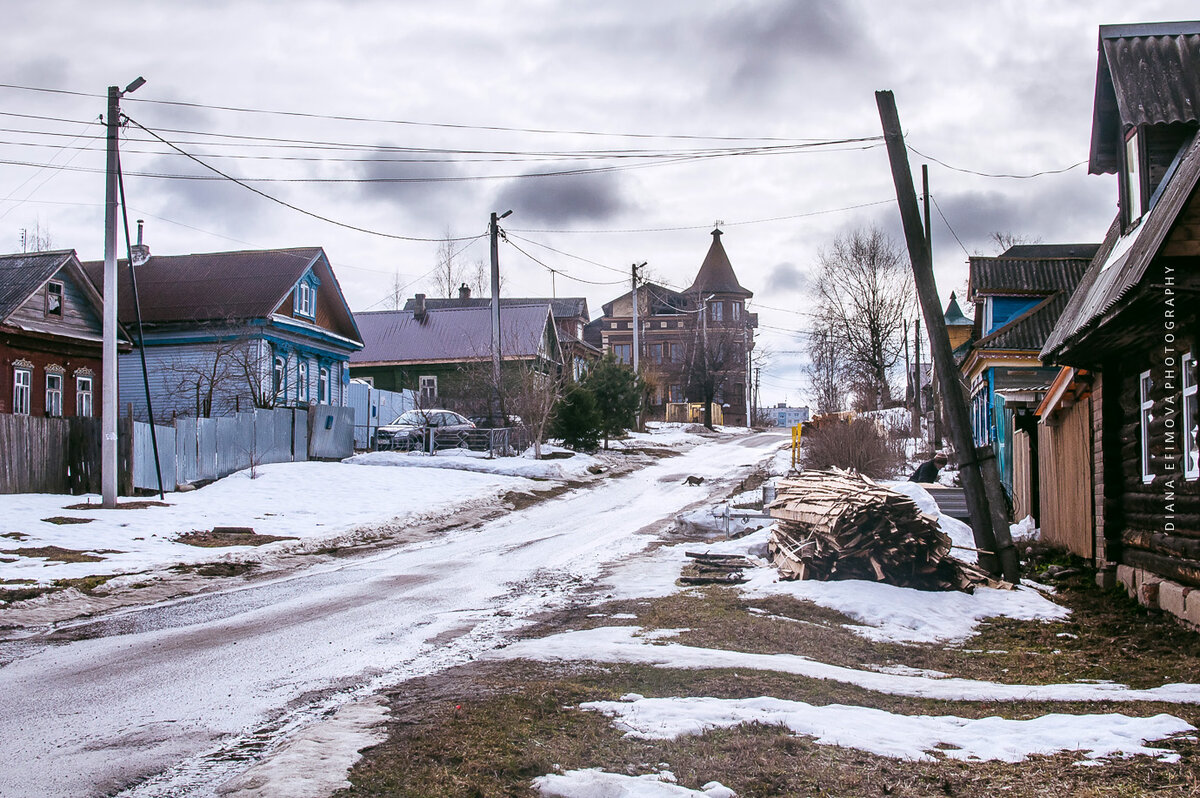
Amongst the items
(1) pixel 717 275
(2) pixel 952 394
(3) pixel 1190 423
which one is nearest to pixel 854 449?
(2) pixel 952 394

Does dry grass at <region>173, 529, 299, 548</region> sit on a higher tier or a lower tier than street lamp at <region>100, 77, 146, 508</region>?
lower

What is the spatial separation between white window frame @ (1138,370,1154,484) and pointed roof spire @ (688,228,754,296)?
77210 millimetres

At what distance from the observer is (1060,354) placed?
36.3 feet

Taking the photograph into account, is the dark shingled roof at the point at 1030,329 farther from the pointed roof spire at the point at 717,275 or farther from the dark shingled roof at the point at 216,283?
the pointed roof spire at the point at 717,275

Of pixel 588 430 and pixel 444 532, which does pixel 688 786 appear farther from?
pixel 588 430

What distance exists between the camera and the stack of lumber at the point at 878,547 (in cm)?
1060

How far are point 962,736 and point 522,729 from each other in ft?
8.17

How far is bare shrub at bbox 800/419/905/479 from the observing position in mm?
25125

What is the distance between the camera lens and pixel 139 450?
1961 cm

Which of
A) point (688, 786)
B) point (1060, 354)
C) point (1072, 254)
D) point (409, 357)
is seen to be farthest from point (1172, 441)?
point (409, 357)

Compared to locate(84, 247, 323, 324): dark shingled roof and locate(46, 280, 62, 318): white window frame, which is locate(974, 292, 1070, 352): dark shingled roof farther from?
locate(46, 280, 62, 318): white window frame

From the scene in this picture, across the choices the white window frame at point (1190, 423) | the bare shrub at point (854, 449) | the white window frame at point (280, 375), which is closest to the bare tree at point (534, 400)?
the white window frame at point (280, 375)

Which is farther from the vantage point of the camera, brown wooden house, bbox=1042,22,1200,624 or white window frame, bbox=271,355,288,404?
white window frame, bbox=271,355,288,404

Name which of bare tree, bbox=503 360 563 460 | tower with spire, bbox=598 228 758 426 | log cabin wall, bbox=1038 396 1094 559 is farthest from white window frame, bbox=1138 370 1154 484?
tower with spire, bbox=598 228 758 426
